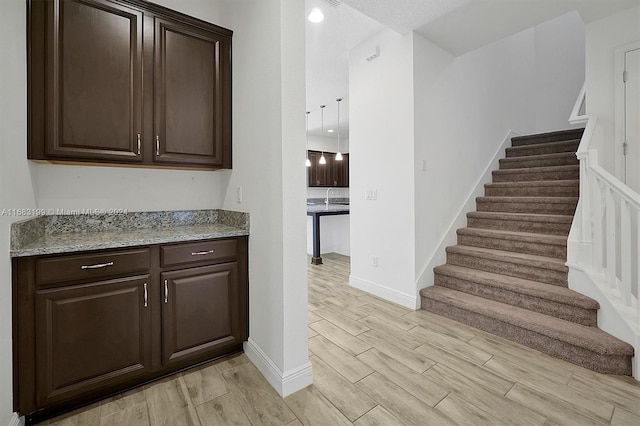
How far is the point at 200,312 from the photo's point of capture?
1.93 metres

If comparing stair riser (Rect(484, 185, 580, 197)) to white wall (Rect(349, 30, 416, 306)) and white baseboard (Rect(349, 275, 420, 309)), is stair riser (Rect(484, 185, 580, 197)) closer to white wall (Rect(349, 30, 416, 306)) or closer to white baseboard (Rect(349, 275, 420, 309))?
white wall (Rect(349, 30, 416, 306))

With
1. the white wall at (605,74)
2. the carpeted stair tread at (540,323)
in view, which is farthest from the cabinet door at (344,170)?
the white wall at (605,74)

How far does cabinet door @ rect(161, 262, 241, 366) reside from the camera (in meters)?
1.83

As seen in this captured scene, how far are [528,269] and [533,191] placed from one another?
1.38 m

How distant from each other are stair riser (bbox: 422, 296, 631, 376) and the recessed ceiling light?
9.82 ft

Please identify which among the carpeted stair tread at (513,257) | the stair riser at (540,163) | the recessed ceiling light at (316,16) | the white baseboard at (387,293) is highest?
the recessed ceiling light at (316,16)

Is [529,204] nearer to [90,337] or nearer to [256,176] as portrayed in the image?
[256,176]

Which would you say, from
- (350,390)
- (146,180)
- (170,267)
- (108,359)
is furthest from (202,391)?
(146,180)

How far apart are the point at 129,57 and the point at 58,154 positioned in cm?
76

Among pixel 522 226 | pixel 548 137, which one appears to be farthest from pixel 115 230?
pixel 548 137

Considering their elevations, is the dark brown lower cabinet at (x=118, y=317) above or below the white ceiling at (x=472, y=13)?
below

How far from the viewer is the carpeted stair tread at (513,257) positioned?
258cm

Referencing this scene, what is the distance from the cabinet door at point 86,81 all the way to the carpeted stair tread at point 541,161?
4582mm

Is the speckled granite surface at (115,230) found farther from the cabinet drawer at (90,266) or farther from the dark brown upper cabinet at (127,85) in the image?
the dark brown upper cabinet at (127,85)
